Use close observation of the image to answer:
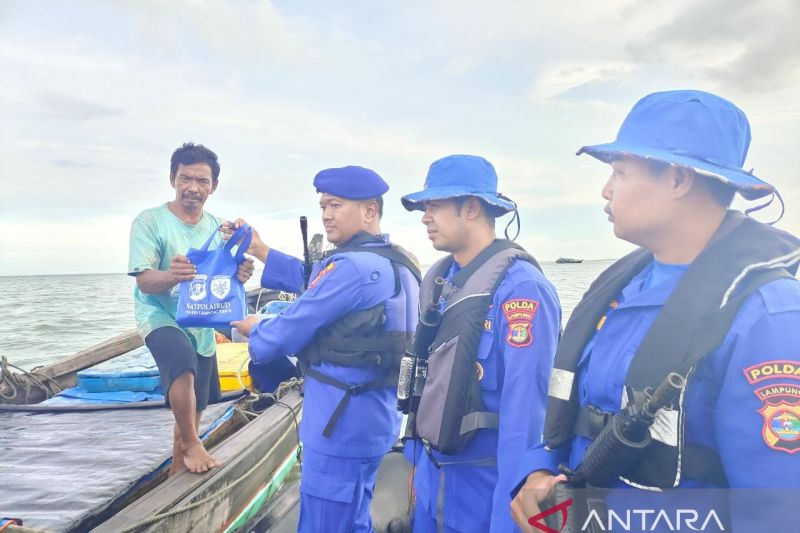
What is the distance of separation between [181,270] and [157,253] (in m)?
0.42

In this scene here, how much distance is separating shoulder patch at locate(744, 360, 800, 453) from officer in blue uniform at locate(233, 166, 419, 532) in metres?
2.03

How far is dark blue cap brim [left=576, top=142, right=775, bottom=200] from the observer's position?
1350 millimetres

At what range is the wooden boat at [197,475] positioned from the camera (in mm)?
3098

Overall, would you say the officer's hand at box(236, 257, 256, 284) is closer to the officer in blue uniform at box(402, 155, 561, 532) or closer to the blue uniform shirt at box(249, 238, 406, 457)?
the blue uniform shirt at box(249, 238, 406, 457)

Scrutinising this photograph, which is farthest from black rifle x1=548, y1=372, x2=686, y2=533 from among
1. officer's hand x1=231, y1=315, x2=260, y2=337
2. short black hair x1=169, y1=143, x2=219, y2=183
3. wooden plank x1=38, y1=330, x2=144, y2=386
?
wooden plank x1=38, y1=330, x2=144, y2=386

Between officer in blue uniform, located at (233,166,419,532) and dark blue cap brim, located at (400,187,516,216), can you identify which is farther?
officer in blue uniform, located at (233,166,419,532)

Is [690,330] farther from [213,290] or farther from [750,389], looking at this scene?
[213,290]

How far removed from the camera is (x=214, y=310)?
3383mm

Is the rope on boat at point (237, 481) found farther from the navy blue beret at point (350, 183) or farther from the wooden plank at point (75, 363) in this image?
the wooden plank at point (75, 363)

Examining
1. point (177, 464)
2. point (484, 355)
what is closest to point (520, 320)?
point (484, 355)

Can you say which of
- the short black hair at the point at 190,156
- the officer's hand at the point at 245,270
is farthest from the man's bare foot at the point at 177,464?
the short black hair at the point at 190,156

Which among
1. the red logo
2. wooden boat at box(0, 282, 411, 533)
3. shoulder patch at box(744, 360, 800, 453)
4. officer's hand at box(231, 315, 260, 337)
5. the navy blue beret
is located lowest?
wooden boat at box(0, 282, 411, 533)

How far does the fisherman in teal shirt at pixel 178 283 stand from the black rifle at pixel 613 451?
266 centimetres

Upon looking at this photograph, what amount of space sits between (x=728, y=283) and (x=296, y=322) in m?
2.16
